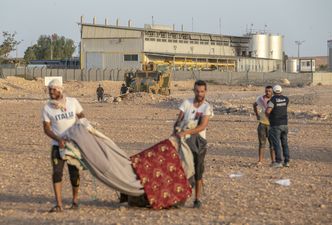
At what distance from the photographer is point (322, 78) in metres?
96.0

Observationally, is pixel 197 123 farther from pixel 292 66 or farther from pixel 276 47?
pixel 292 66

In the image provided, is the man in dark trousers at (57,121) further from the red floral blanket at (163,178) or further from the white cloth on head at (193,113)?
the white cloth on head at (193,113)

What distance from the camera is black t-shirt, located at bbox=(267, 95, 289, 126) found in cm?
1439

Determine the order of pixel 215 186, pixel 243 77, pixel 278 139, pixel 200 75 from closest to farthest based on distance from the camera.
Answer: pixel 215 186 → pixel 278 139 → pixel 200 75 → pixel 243 77

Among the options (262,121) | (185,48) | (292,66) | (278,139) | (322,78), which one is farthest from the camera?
(292,66)

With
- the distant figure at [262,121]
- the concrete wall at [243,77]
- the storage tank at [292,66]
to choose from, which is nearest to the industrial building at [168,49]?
the concrete wall at [243,77]

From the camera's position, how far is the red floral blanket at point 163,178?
32.2 ft

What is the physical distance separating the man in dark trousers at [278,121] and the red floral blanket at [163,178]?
490 cm

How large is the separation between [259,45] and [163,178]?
11517 centimetres

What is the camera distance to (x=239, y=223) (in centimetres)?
888

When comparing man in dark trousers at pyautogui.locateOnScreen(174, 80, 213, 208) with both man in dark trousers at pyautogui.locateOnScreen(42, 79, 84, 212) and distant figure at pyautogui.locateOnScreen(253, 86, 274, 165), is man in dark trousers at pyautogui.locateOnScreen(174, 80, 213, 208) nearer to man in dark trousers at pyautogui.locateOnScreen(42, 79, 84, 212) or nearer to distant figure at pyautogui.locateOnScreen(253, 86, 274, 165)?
man in dark trousers at pyautogui.locateOnScreen(42, 79, 84, 212)

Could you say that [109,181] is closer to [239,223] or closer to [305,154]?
[239,223]

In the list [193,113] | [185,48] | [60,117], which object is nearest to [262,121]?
[193,113]

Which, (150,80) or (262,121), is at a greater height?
(150,80)
